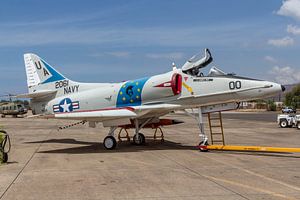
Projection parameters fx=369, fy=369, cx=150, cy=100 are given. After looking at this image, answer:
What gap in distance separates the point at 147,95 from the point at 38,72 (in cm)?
608

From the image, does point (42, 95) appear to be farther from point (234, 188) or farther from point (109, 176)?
point (234, 188)

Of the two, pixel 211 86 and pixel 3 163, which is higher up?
pixel 211 86

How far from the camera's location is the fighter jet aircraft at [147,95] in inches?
504

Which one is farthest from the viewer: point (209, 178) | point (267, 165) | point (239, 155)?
point (239, 155)

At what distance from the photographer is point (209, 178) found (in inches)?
330

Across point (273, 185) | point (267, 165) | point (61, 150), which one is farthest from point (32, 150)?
point (273, 185)

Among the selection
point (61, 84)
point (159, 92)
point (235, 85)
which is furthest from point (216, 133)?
point (61, 84)

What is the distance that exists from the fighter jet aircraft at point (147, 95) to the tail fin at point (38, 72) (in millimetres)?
358

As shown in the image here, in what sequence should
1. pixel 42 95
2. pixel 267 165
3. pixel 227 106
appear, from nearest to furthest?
pixel 267 165 → pixel 227 106 → pixel 42 95

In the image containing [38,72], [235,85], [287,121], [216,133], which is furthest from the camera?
[287,121]

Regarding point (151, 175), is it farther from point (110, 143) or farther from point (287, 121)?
point (287, 121)

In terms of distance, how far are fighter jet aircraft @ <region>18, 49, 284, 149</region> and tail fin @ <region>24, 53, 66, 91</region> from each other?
358 mm

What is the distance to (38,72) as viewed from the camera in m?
17.2

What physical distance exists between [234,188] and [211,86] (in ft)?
20.2
